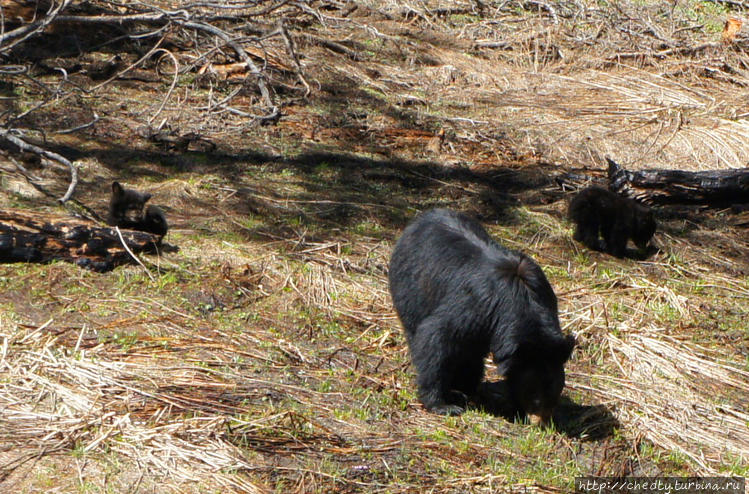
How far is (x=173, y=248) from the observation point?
8.09m

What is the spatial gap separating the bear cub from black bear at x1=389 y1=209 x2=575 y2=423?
9.61ft

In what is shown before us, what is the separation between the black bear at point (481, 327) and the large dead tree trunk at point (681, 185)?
5241 millimetres

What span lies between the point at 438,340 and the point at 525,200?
218 inches

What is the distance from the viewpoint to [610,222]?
31.4 feet

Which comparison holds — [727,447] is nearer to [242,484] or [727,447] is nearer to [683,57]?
[242,484]

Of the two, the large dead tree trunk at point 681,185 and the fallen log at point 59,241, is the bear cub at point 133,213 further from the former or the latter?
the large dead tree trunk at point 681,185

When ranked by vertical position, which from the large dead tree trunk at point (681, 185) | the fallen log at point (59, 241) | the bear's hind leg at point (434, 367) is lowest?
the fallen log at point (59, 241)

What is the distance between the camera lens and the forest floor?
209 inches

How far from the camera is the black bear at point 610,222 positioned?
9.53 metres

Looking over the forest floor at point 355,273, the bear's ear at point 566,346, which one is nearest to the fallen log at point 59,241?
the forest floor at point 355,273

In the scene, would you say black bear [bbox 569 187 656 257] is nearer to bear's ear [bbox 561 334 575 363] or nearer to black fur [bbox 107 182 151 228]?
bear's ear [bbox 561 334 575 363]

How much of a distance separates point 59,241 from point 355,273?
2.72 meters

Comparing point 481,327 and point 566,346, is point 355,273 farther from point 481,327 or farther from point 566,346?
point 566,346

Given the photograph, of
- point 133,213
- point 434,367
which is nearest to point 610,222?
point 434,367
